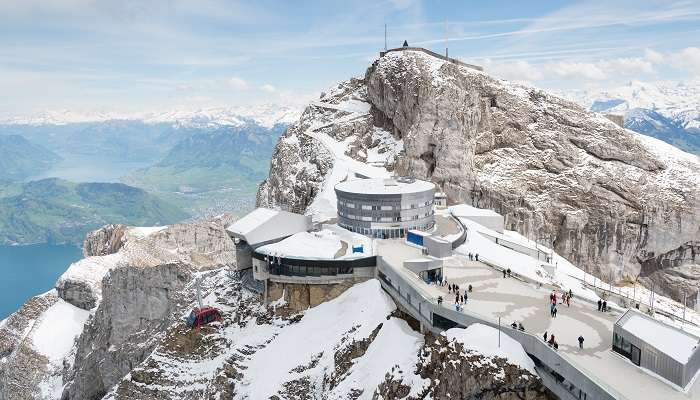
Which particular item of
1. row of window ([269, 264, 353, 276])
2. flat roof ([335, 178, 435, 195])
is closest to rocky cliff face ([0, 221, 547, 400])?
row of window ([269, 264, 353, 276])

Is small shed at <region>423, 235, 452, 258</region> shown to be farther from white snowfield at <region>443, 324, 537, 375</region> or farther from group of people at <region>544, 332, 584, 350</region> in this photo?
group of people at <region>544, 332, 584, 350</region>

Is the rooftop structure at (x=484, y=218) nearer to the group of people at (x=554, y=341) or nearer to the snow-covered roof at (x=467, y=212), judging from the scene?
the snow-covered roof at (x=467, y=212)

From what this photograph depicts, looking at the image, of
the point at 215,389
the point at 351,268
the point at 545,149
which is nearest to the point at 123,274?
→ the point at 215,389

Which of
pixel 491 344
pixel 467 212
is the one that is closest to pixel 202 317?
pixel 491 344

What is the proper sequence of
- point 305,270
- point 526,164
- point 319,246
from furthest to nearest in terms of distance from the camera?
point 526,164
point 319,246
point 305,270

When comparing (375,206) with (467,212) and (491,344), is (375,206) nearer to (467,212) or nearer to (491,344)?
(467,212)

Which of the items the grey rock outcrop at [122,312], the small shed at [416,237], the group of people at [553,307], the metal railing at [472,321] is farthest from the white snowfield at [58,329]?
the group of people at [553,307]
